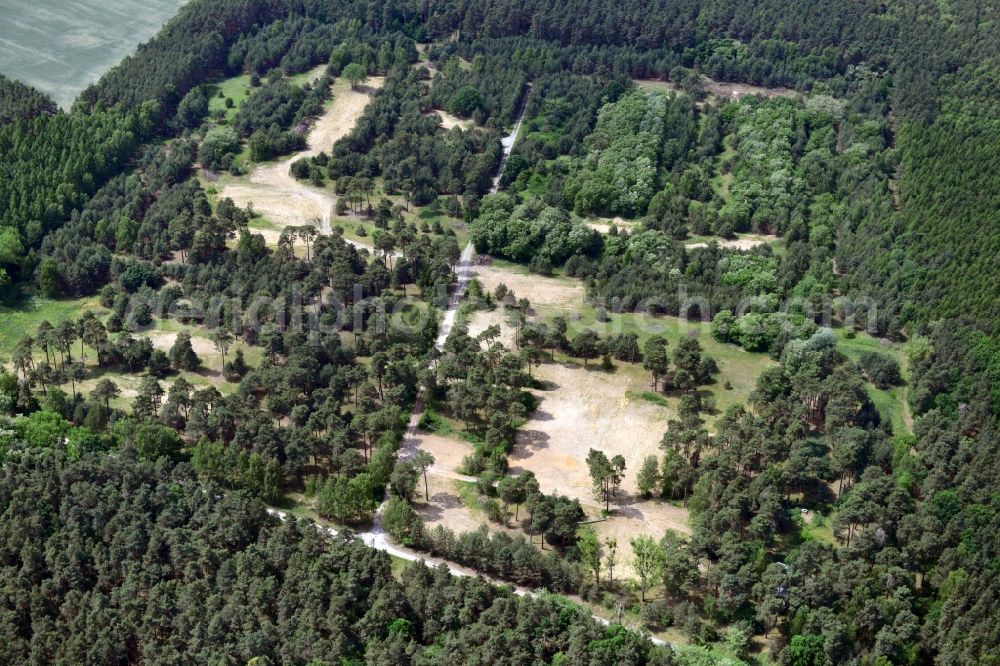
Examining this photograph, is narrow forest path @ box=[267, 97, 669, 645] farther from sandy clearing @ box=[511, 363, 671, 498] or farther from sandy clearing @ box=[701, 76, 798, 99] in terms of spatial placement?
sandy clearing @ box=[701, 76, 798, 99]

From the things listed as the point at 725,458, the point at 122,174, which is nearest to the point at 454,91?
the point at 122,174

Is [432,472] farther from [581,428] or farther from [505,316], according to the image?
[505,316]

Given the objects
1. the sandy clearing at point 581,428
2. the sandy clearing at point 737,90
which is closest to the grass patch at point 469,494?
the sandy clearing at point 581,428

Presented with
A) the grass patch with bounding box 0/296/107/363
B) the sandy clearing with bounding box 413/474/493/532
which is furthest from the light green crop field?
the sandy clearing with bounding box 413/474/493/532

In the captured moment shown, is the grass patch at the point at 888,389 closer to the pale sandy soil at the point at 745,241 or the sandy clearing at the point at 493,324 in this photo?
the pale sandy soil at the point at 745,241

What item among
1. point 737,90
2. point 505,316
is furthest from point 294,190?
point 737,90
